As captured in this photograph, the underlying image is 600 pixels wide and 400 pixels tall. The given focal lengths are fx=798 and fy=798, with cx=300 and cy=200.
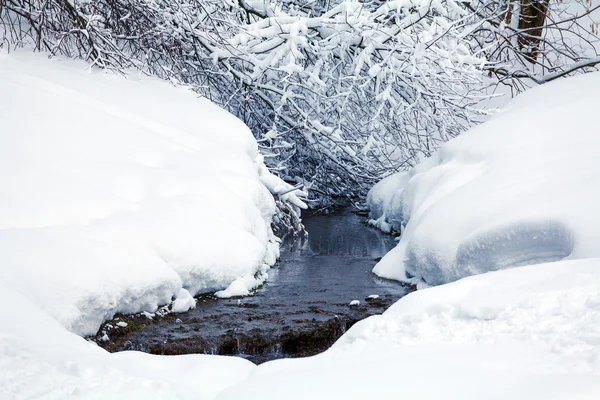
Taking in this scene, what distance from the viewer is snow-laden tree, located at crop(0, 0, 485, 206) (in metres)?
7.87

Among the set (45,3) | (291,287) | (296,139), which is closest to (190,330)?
(291,287)

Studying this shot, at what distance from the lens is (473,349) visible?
307 centimetres

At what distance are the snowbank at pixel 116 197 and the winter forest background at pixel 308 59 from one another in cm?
70

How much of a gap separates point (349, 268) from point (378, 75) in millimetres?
2453

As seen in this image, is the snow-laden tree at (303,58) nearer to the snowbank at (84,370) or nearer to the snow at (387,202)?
the snow at (387,202)

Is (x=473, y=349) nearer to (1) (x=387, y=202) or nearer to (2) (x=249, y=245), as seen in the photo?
(2) (x=249, y=245)

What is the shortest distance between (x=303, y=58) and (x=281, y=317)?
3.99 meters

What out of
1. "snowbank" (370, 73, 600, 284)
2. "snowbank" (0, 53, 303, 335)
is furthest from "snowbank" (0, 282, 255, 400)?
"snowbank" (370, 73, 600, 284)

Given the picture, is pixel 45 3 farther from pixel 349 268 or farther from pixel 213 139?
pixel 349 268

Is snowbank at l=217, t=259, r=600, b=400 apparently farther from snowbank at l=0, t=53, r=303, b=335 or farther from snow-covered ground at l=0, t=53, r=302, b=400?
snowbank at l=0, t=53, r=303, b=335

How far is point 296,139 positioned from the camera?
9258 millimetres

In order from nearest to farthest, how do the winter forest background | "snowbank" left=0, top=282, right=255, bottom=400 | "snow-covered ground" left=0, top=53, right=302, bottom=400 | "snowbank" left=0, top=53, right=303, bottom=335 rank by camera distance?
"snowbank" left=0, top=282, right=255, bottom=400 < "snow-covered ground" left=0, top=53, right=302, bottom=400 < "snowbank" left=0, top=53, right=303, bottom=335 < the winter forest background

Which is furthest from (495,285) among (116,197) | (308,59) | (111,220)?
(308,59)

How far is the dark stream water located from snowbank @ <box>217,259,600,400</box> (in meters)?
1.21
